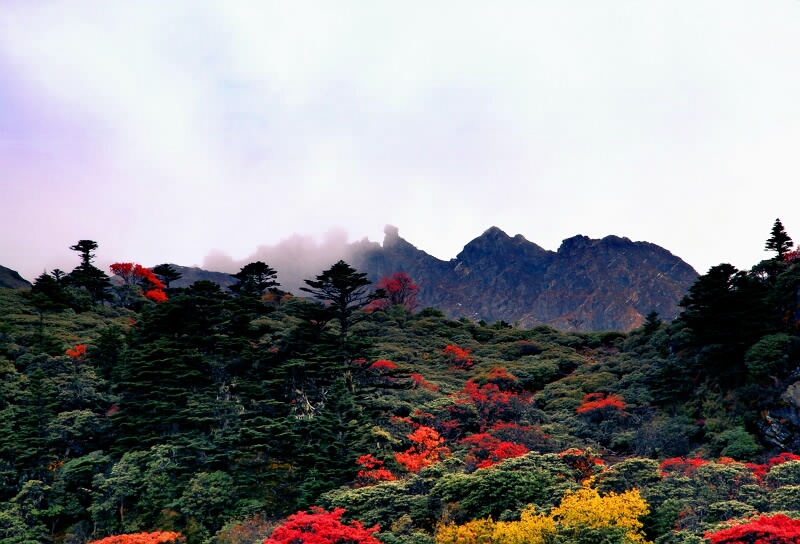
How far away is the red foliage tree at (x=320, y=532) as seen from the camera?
20547 millimetres

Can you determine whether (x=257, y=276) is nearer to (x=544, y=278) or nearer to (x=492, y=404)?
(x=492, y=404)

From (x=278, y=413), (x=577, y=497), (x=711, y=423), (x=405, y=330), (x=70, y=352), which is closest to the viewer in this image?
(x=577, y=497)

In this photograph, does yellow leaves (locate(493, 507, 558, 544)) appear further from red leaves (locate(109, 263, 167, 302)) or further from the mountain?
the mountain

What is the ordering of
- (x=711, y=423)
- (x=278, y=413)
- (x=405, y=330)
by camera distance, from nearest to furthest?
(x=711, y=423)
(x=278, y=413)
(x=405, y=330)

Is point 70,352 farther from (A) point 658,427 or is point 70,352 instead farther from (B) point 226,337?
(A) point 658,427

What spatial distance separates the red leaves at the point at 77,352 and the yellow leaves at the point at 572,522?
31717 mm

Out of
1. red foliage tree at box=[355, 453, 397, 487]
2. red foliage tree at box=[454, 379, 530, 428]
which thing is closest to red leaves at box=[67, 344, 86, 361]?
red foliage tree at box=[355, 453, 397, 487]

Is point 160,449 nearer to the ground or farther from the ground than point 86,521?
farther from the ground

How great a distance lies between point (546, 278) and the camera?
525 ft

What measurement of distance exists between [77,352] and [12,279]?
84.2 meters

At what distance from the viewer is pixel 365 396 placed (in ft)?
129

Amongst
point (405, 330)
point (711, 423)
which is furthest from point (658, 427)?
point (405, 330)

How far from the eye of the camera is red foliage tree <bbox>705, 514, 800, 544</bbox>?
15586mm

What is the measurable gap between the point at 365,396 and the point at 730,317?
24.4m
